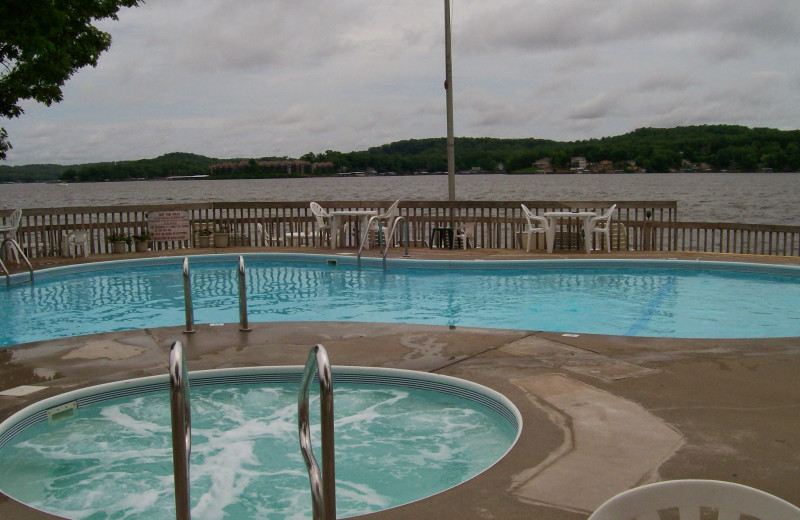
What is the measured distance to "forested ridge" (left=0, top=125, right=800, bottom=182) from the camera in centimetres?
4206

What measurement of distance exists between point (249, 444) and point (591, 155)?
46317 millimetres

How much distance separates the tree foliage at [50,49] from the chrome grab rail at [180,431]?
7891 mm

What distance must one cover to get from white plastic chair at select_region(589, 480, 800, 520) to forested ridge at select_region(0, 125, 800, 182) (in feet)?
122

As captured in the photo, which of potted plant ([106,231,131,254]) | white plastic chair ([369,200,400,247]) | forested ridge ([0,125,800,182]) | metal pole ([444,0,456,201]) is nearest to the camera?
white plastic chair ([369,200,400,247])

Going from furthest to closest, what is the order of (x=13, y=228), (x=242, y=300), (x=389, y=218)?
1. (x=389, y=218)
2. (x=13, y=228)
3. (x=242, y=300)

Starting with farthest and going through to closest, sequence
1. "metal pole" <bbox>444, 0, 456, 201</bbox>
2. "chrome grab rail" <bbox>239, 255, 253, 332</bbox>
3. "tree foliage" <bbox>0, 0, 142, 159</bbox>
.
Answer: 1. "metal pole" <bbox>444, 0, 456, 201</bbox>
2. "tree foliage" <bbox>0, 0, 142, 159</bbox>
3. "chrome grab rail" <bbox>239, 255, 253, 332</bbox>

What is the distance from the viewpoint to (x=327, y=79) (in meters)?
22.7

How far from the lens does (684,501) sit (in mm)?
2043

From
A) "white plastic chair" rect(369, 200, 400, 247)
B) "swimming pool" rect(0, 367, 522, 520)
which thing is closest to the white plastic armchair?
"white plastic chair" rect(369, 200, 400, 247)

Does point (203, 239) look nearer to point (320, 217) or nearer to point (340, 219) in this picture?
point (320, 217)

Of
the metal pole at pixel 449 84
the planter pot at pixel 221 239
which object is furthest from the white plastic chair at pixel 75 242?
the metal pole at pixel 449 84

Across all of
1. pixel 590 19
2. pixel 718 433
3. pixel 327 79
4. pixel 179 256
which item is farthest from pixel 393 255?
pixel 327 79

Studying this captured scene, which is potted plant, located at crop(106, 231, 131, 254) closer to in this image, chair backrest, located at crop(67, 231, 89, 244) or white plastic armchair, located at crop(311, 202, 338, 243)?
chair backrest, located at crop(67, 231, 89, 244)

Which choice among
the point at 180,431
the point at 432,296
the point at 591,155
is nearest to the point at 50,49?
the point at 432,296
